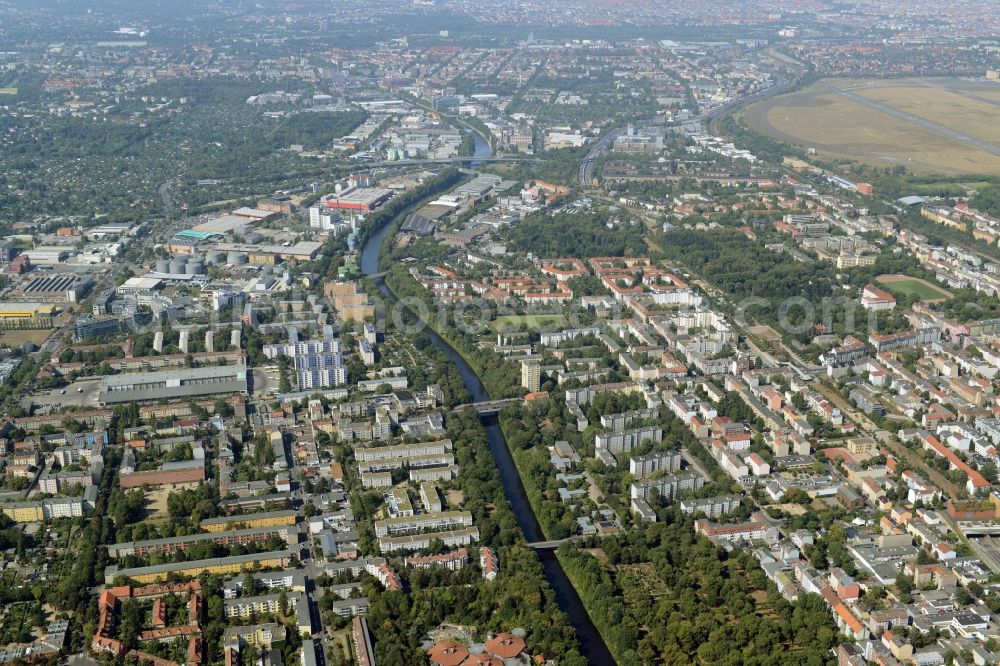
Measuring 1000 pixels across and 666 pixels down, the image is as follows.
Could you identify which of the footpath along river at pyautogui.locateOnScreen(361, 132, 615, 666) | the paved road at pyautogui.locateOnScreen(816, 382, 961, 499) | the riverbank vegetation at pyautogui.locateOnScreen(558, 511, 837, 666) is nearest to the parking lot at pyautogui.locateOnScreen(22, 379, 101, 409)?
the footpath along river at pyautogui.locateOnScreen(361, 132, 615, 666)

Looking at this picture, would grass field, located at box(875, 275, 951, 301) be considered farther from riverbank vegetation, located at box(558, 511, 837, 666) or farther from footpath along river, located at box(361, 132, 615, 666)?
riverbank vegetation, located at box(558, 511, 837, 666)

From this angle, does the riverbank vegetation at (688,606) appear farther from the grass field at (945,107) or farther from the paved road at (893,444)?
the grass field at (945,107)

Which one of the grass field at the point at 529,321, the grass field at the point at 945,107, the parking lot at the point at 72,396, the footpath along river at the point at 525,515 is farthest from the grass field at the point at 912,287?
the grass field at the point at 945,107

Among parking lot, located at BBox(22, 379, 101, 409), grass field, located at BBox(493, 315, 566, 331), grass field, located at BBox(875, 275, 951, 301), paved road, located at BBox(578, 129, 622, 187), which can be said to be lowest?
paved road, located at BBox(578, 129, 622, 187)

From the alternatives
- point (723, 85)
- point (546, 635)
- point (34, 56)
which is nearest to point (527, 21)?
point (723, 85)

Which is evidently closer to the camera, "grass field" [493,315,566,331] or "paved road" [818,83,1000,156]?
"grass field" [493,315,566,331]

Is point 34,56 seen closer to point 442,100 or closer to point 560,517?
point 442,100

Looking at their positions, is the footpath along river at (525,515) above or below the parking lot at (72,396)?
below
